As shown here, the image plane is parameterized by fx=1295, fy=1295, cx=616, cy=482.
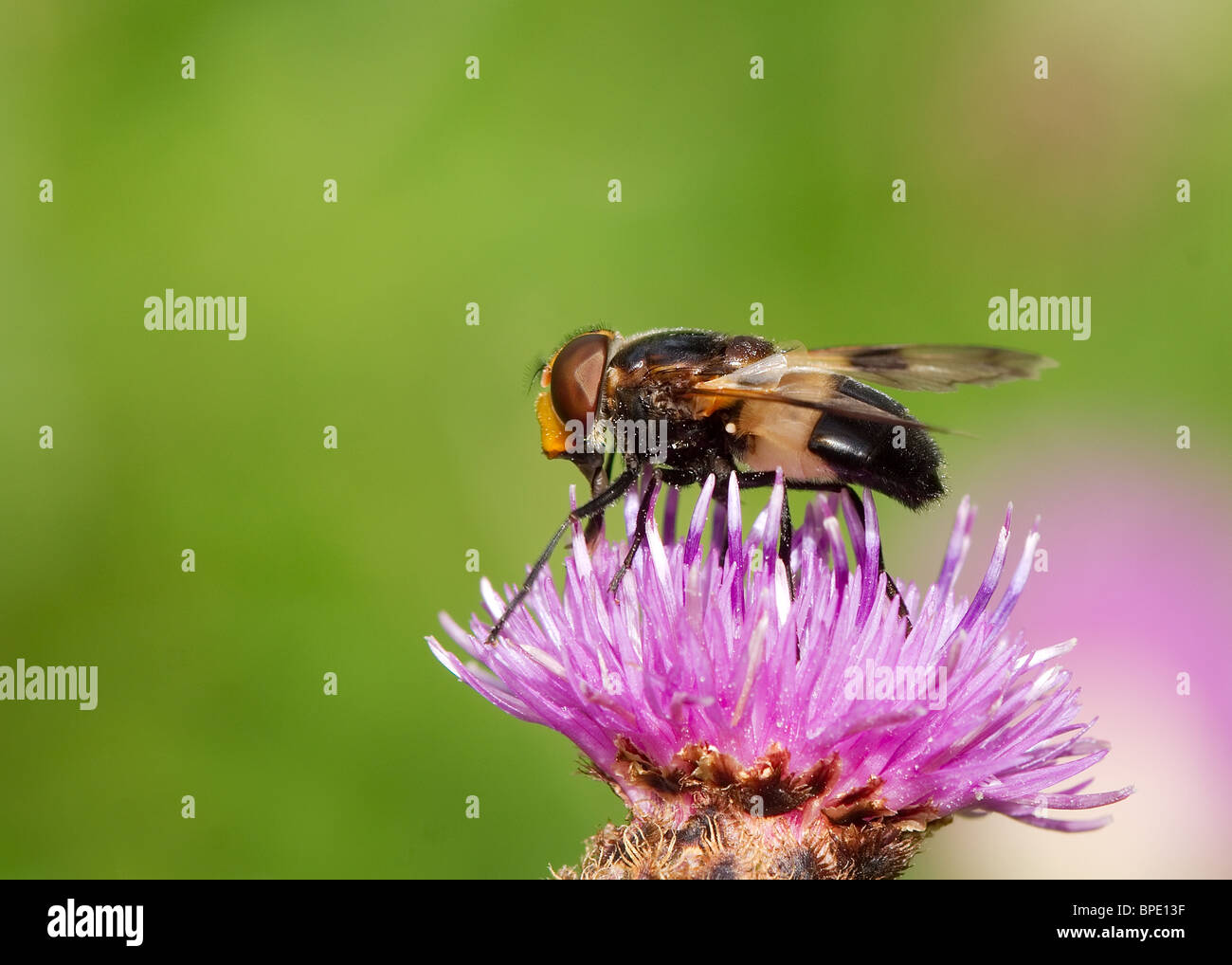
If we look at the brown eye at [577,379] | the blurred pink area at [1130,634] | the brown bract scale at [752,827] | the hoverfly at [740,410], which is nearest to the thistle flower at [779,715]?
the brown bract scale at [752,827]

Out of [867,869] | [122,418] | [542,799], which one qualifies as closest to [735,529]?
[867,869]

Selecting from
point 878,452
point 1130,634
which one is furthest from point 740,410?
point 1130,634

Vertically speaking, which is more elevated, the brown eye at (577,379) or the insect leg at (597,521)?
the brown eye at (577,379)

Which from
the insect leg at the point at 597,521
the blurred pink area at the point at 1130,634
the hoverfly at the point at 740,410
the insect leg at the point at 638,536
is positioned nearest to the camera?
the insect leg at the point at 638,536

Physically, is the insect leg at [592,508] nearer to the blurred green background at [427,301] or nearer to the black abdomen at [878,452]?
the black abdomen at [878,452]

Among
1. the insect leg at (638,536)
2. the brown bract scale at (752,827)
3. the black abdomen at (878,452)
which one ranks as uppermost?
the black abdomen at (878,452)

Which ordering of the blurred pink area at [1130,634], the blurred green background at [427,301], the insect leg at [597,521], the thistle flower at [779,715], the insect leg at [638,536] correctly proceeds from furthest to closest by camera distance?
the blurred green background at [427,301] < the blurred pink area at [1130,634] < the insect leg at [597,521] < the insect leg at [638,536] < the thistle flower at [779,715]
